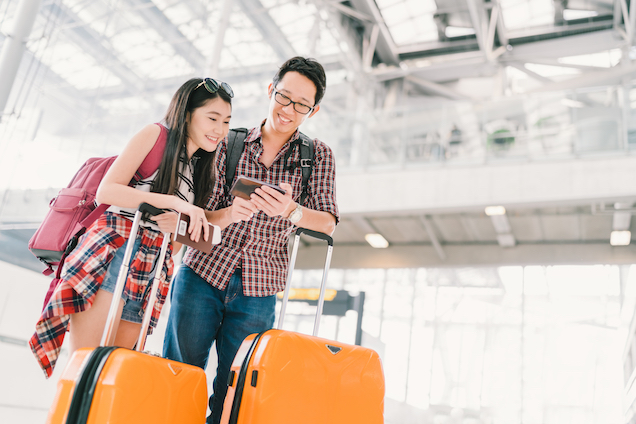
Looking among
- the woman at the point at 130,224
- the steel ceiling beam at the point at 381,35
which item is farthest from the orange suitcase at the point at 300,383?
the steel ceiling beam at the point at 381,35

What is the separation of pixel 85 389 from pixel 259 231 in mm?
811

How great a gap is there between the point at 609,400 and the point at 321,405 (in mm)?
10157

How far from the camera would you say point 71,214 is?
164 cm

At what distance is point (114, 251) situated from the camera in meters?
1.63

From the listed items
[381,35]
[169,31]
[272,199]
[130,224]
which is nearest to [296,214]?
[272,199]

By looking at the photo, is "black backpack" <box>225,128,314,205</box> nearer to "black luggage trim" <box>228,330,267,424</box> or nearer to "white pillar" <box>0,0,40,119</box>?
"black luggage trim" <box>228,330,267,424</box>

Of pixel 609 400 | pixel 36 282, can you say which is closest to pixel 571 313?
pixel 609 400

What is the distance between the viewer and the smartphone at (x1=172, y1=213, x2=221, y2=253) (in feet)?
5.27

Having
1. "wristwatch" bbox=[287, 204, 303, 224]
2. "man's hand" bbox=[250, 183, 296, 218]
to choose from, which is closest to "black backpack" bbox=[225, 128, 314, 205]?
"wristwatch" bbox=[287, 204, 303, 224]

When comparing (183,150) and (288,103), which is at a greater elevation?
(288,103)

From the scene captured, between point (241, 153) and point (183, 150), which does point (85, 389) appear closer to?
point (183, 150)

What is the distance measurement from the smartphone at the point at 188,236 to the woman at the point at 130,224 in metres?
0.02

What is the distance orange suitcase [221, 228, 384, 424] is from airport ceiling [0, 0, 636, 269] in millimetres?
2763

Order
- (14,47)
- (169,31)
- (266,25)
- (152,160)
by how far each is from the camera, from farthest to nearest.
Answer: (266,25), (169,31), (14,47), (152,160)
